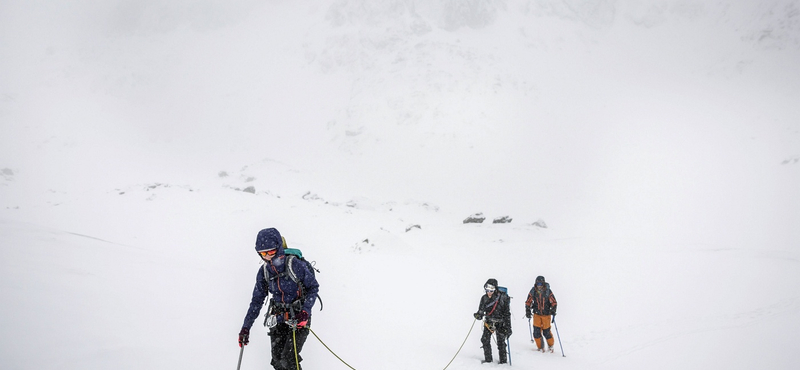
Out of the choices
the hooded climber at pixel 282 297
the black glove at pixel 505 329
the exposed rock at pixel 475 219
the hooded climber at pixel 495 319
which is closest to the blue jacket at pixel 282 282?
the hooded climber at pixel 282 297

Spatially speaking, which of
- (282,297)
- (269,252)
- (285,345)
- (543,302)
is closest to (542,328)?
(543,302)

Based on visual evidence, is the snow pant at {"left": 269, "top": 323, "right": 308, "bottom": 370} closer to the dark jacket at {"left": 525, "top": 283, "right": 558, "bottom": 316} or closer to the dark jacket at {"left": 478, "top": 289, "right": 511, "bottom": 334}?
the dark jacket at {"left": 478, "top": 289, "right": 511, "bottom": 334}

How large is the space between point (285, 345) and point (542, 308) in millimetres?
6408

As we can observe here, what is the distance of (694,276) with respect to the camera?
1611 cm

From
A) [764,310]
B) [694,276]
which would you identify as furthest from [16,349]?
[694,276]

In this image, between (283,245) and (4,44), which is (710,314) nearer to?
(283,245)

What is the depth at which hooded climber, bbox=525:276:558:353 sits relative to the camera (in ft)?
27.5

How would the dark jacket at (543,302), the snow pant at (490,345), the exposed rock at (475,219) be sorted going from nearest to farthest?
the snow pant at (490,345) < the dark jacket at (543,302) < the exposed rock at (475,219)

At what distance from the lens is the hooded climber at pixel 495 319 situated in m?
6.98

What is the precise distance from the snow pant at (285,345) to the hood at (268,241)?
3.01ft

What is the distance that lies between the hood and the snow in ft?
7.67

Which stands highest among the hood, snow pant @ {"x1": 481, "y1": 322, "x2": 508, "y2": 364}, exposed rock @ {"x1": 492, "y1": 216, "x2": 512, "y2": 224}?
exposed rock @ {"x1": 492, "y1": 216, "x2": 512, "y2": 224}

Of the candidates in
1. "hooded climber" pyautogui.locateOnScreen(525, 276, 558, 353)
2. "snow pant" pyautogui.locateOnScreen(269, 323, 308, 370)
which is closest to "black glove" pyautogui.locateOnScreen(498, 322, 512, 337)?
"hooded climber" pyautogui.locateOnScreen(525, 276, 558, 353)

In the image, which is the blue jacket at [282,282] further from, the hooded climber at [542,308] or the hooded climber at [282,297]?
the hooded climber at [542,308]
